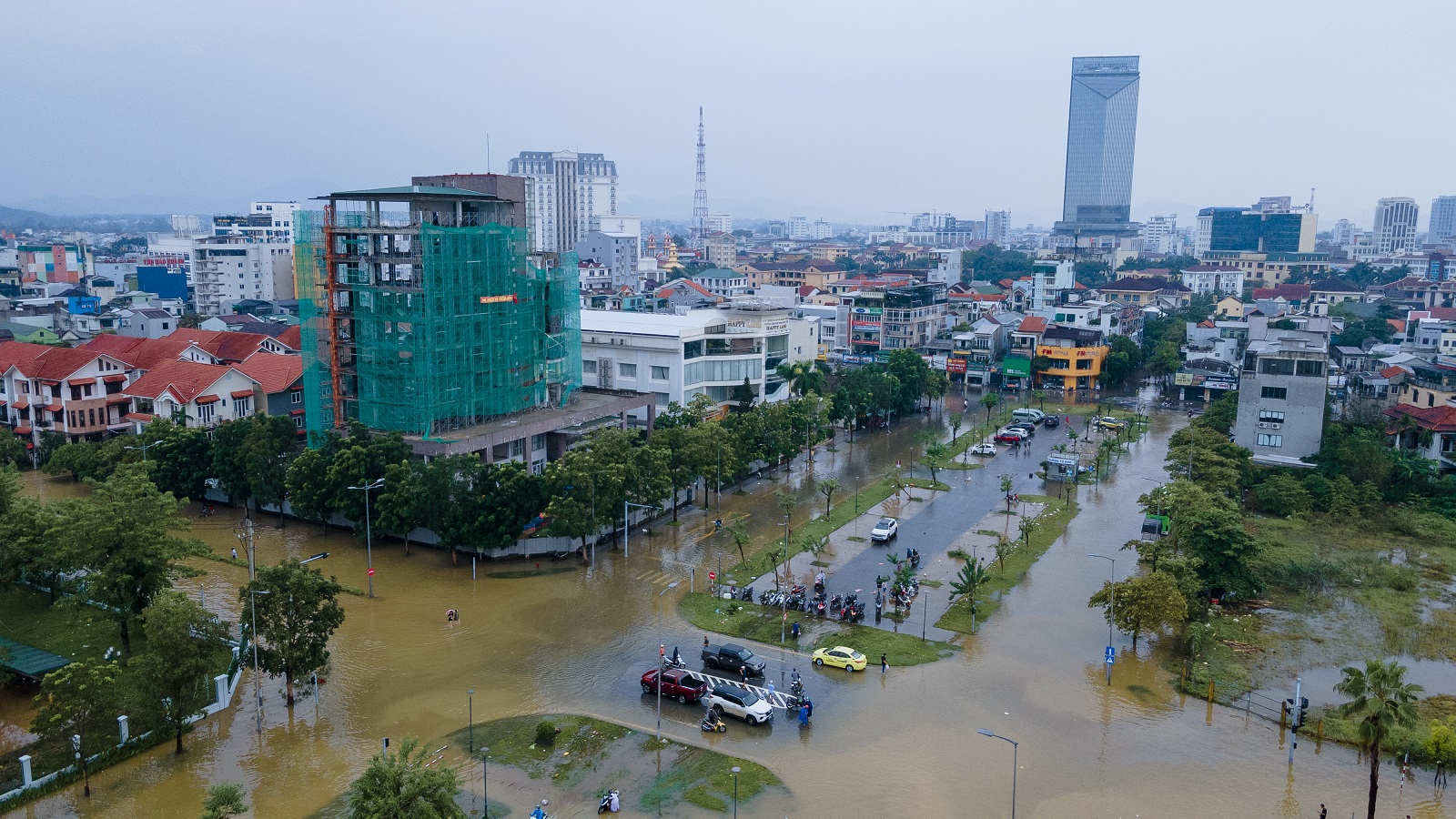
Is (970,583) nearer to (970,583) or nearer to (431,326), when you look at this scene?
(970,583)

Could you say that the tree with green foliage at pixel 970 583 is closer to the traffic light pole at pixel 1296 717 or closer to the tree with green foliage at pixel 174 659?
the traffic light pole at pixel 1296 717

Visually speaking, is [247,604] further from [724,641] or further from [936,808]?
[936,808]

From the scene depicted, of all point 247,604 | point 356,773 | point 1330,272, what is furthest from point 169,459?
point 1330,272

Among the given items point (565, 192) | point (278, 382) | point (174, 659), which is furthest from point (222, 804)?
point (565, 192)

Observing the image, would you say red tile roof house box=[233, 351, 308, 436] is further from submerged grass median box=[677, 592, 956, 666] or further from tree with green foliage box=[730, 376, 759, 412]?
submerged grass median box=[677, 592, 956, 666]

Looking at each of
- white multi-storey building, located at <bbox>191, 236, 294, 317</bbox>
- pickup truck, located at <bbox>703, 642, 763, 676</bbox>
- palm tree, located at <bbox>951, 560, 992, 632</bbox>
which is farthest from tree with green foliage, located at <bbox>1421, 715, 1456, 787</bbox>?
white multi-storey building, located at <bbox>191, 236, 294, 317</bbox>

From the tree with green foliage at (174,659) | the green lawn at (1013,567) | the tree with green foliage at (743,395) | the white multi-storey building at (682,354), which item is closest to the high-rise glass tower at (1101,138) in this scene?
the white multi-storey building at (682,354)
